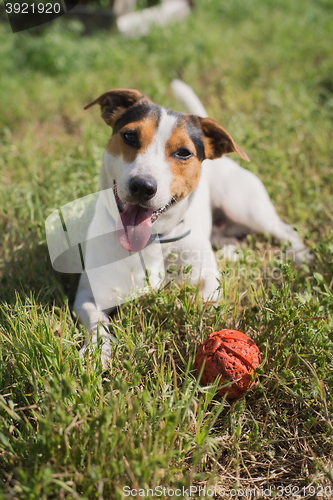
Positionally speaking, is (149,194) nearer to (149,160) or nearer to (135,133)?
(149,160)

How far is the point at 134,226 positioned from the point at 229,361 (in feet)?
3.29

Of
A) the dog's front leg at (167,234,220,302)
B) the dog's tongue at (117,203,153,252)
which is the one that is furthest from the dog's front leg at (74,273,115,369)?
the dog's front leg at (167,234,220,302)

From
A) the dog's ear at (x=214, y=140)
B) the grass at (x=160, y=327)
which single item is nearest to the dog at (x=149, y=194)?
the dog's ear at (x=214, y=140)

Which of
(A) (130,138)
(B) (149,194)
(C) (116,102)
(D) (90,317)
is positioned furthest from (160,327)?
(C) (116,102)

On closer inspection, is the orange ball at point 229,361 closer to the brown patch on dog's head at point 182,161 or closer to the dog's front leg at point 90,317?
the dog's front leg at point 90,317

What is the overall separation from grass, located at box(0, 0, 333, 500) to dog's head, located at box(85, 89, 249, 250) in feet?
1.84

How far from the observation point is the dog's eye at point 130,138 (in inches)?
96.2

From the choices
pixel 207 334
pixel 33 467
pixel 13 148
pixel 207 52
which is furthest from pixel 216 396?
pixel 207 52

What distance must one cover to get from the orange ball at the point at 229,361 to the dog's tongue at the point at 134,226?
76 centimetres

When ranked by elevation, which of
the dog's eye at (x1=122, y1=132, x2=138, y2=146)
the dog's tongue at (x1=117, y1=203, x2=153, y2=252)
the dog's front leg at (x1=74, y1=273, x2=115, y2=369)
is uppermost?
the dog's eye at (x1=122, y1=132, x2=138, y2=146)

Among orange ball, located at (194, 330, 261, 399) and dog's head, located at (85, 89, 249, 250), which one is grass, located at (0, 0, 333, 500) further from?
dog's head, located at (85, 89, 249, 250)

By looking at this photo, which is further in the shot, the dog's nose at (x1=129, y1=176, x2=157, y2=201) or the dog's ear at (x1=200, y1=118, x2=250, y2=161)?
the dog's ear at (x1=200, y1=118, x2=250, y2=161)

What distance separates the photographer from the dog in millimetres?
2309

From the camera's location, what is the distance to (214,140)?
289 centimetres
